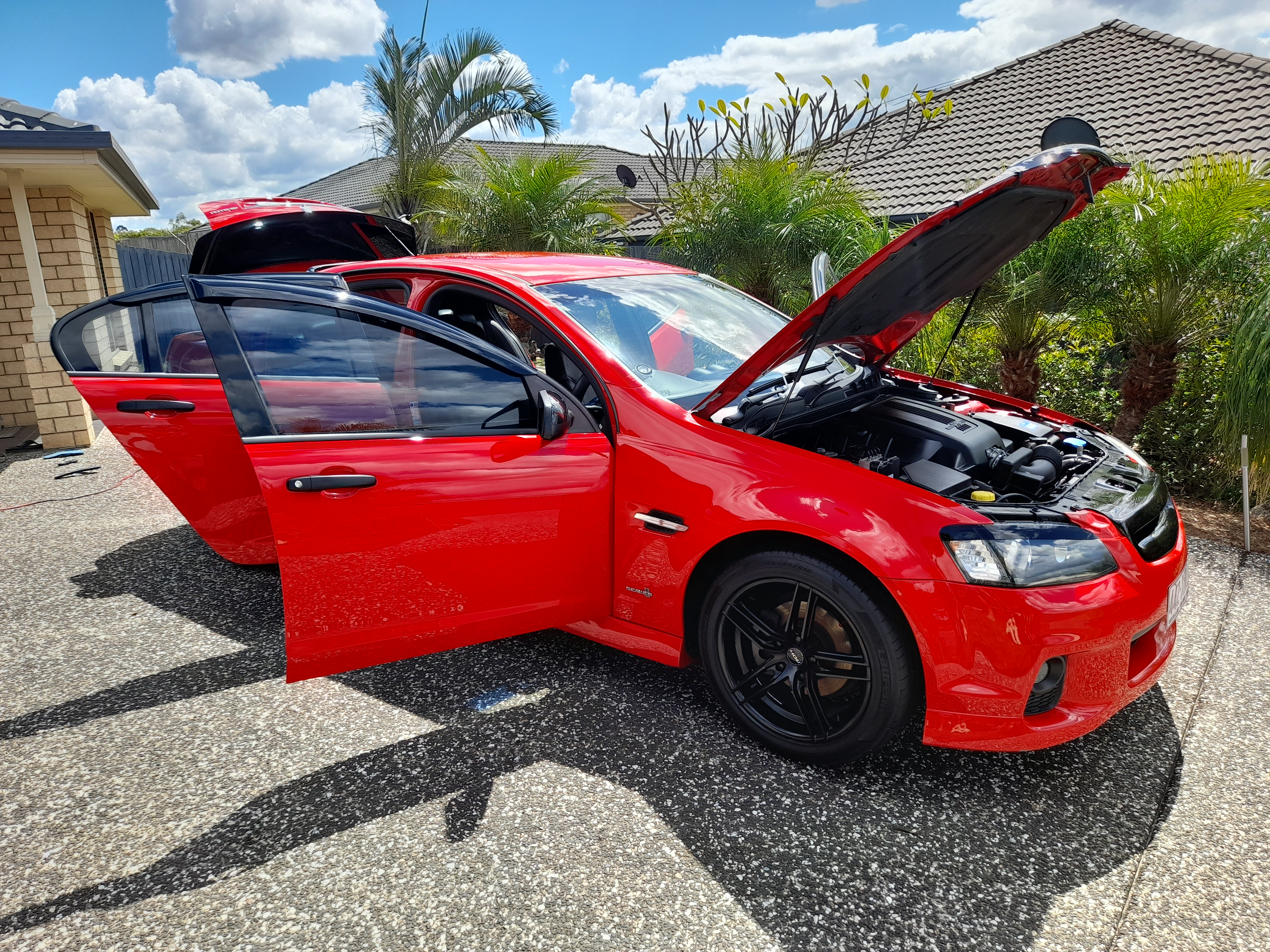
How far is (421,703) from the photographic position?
3.04 meters

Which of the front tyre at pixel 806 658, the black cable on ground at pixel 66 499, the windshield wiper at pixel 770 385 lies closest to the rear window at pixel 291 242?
the black cable on ground at pixel 66 499

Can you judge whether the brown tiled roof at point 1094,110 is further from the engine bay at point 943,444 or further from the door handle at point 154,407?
the door handle at point 154,407

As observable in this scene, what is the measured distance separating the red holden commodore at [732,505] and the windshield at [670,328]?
0.02 m

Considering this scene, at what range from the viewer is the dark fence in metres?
12.7

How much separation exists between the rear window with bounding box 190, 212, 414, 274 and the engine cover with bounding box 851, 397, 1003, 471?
12.6ft

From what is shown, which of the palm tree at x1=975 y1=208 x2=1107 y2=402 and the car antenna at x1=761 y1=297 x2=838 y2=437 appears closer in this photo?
the car antenna at x1=761 y1=297 x2=838 y2=437

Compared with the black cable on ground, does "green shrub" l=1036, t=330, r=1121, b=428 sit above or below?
above

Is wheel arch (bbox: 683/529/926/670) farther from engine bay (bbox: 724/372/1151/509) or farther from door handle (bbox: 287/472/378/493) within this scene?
door handle (bbox: 287/472/378/493)

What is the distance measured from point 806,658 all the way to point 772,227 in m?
5.81

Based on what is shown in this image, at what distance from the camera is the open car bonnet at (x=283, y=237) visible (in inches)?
226

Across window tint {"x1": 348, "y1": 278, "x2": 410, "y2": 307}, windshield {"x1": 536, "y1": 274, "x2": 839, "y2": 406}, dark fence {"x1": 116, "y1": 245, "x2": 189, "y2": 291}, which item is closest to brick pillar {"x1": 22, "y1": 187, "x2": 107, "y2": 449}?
dark fence {"x1": 116, "y1": 245, "x2": 189, "y2": 291}

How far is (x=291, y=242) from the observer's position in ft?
19.9

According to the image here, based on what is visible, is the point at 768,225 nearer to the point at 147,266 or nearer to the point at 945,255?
the point at 945,255

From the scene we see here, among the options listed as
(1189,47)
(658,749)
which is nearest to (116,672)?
(658,749)
